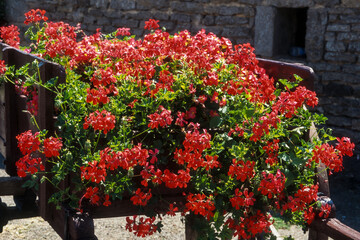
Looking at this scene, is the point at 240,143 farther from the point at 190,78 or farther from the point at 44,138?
the point at 44,138

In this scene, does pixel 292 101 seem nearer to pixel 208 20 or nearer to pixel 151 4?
pixel 208 20

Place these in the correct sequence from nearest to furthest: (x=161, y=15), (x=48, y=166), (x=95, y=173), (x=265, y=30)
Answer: (x=95, y=173)
(x=48, y=166)
(x=265, y=30)
(x=161, y=15)

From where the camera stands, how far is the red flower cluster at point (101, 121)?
1816 mm

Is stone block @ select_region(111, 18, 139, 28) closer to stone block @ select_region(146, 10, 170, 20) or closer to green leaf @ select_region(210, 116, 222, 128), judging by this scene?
stone block @ select_region(146, 10, 170, 20)

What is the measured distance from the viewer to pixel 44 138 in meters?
1.98

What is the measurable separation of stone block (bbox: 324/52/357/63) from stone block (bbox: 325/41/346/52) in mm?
41

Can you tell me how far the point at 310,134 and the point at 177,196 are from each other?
60cm

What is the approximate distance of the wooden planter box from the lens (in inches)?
76.1

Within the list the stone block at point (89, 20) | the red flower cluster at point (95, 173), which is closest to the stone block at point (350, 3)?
the stone block at point (89, 20)

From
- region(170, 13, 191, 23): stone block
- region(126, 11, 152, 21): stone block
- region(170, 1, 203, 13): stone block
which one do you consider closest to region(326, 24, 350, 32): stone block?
region(170, 1, 203, 13): stone block

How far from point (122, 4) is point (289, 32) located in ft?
6.92

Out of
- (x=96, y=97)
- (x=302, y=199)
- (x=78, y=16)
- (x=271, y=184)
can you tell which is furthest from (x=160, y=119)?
(x=78, y=16)

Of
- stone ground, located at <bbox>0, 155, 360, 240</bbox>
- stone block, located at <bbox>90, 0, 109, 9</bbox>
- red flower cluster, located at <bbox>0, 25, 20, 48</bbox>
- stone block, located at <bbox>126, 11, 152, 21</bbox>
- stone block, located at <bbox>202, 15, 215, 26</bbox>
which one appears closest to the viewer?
red flower cluster, located at <bbox>0, 25, 20, 48</bbox>

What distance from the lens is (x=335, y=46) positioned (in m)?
5.50
